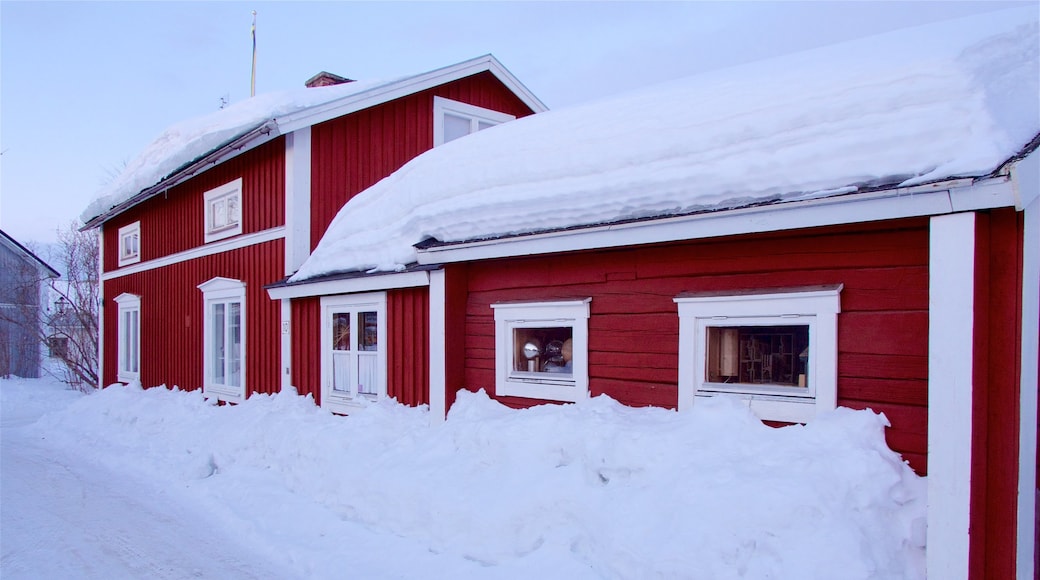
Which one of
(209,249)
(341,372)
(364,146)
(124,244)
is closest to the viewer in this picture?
(341,372)

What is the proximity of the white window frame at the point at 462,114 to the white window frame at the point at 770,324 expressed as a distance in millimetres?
7289

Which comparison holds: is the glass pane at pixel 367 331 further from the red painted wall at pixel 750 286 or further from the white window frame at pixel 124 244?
the white window frame at pixel 124 244

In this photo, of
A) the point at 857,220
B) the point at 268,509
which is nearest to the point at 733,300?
the point at 857,220

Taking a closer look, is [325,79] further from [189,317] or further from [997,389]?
[997,389]

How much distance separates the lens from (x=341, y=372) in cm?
862

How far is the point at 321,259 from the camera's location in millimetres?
8938

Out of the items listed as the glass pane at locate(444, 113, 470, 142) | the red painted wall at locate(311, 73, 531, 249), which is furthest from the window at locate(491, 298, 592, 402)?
the glass pane at locate(444, 113, 470, 142)

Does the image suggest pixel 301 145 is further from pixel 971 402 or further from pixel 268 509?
pixel 971 402

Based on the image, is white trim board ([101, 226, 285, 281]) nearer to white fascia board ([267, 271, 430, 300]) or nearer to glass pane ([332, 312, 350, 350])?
white fascia board ([267, 271, 430, 300])

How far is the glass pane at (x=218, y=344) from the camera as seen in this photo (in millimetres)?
11406

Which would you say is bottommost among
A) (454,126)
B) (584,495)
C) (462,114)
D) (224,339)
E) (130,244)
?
(584,495)

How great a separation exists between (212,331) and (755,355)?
32.3ft

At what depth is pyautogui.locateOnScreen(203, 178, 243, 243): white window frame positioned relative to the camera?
11.0 metres

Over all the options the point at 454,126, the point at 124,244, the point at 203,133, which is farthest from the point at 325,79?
the point at 124,244
